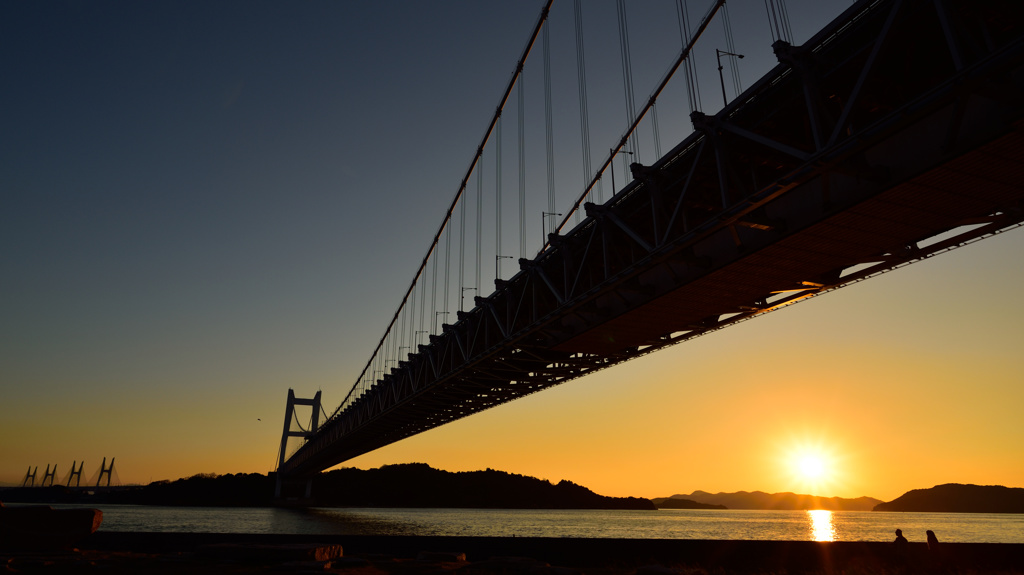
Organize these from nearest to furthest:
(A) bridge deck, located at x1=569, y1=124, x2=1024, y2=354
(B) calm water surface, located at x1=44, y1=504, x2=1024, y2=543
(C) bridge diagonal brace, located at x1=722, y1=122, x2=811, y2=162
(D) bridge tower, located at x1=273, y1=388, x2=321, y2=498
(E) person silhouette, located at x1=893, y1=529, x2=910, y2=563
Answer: (A) bridge deck, located at x1=569, y1=124, x2=1024, y2=354
(C) bridge diagonal brace, located at x1=722, y1=122, x2=811, y2=162
(E) person silhouette, located at x1=893, y1=529, x2=910, y2=563
(B) calm water surface, located at x1=44, y1=504, x2=1024, y2=543
(D) bridge tower, located at x1=273, y1=388, x2=321, y2=498

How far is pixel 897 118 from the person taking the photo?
30.3 feet

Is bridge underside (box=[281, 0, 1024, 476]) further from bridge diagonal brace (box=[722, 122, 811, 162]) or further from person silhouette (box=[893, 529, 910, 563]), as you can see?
person silhouette (box=[893, 529, 910, 563])

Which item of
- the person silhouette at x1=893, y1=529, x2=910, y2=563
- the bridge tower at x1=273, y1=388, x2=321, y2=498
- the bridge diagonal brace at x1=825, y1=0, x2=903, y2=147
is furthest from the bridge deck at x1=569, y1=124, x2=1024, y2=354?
the bridge tower at x1=273, y1=388, x2=321, y2=498

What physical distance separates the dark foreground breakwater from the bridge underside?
6.44m

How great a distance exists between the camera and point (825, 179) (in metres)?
11.0

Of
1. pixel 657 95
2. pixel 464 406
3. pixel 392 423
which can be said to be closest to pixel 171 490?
pixel 392 423

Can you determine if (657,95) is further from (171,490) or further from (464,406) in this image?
(171,490)

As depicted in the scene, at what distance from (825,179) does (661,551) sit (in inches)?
425

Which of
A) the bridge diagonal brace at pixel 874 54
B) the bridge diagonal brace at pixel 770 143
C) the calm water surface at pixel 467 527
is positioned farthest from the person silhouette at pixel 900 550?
the calm water surface at pixel 467 527

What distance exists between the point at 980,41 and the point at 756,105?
12.4 feet

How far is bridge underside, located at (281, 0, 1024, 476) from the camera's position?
30.3 ft

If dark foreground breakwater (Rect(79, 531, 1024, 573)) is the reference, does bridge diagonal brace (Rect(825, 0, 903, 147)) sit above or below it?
above

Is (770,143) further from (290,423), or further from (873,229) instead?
(290,423)

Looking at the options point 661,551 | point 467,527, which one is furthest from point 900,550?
point 467,527
